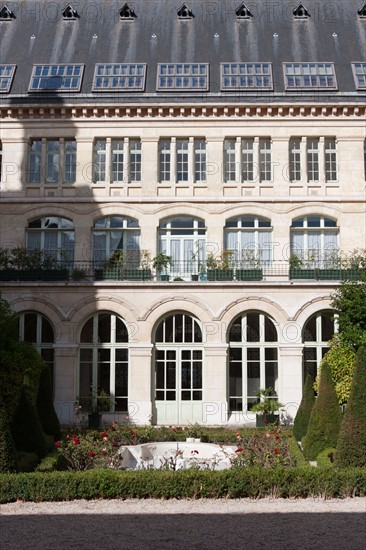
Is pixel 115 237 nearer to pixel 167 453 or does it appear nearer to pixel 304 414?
pixel 304 414

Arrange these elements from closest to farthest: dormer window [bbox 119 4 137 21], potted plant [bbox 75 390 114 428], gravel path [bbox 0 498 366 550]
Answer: gravel path [bbox 0 498 366 550] → potted plant [bbox 75 390 114 428] → dormer window [bbox 119 4 137 21]

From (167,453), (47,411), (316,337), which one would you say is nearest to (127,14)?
(316,337)

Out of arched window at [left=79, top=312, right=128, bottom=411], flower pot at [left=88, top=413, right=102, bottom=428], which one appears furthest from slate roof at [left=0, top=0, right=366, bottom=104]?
flower pot at [left=88, top=413, right=102, bottom=428]

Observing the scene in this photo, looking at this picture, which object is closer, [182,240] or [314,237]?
[314,237]

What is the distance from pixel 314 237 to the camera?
34094 mm

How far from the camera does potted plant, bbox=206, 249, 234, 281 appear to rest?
3259cm

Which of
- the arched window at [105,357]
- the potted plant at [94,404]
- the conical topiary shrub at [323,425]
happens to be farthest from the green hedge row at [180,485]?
the arched window at [105,357]

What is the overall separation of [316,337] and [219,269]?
16.2 feet

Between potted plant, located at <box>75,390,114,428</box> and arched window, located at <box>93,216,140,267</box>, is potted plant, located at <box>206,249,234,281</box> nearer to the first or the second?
arched window, located at <box>93,216,140,267</box>

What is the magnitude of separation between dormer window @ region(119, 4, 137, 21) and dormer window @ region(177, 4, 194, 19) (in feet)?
7.57

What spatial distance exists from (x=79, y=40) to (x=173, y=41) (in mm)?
4661

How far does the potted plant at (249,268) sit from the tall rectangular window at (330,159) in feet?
16.2

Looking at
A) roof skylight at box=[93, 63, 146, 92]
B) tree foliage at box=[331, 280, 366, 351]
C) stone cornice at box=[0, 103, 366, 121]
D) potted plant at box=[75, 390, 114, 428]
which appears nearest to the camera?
tree foliage at box=[331, 280, 366, 351]

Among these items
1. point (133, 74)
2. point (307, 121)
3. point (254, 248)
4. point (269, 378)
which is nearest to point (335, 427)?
point (269, 378)
